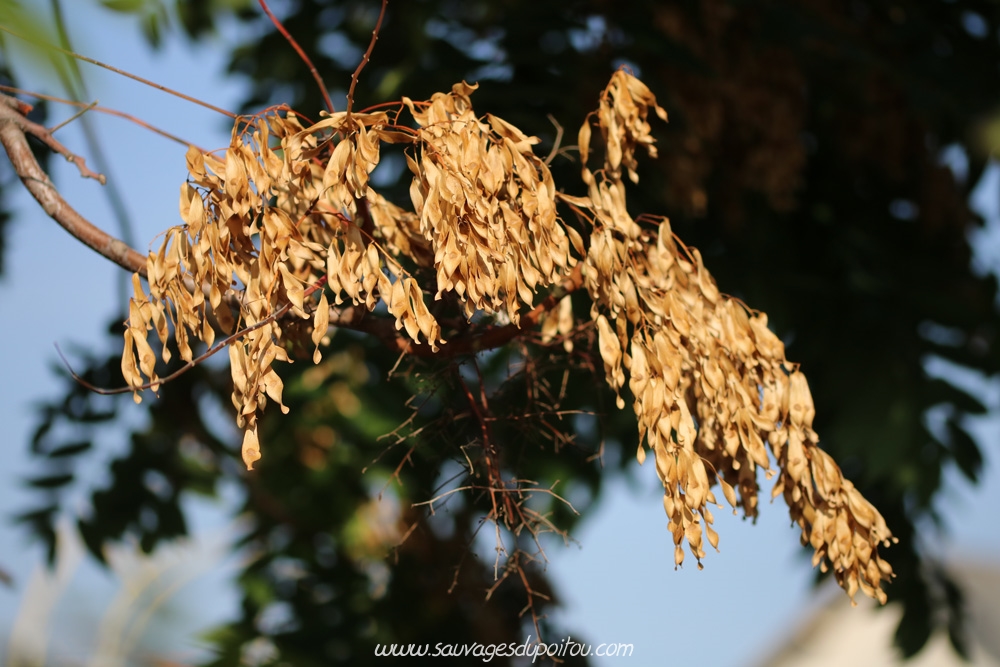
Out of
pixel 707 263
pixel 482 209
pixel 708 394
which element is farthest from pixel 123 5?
pixel 707 263

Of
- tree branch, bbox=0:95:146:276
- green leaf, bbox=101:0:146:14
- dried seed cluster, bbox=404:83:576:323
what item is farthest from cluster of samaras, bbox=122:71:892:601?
green leaf, bbox=101:0:146:14

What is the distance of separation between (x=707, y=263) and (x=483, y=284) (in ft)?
4.85

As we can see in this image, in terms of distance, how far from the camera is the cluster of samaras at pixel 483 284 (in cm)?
88

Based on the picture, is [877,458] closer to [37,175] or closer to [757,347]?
[757,347]

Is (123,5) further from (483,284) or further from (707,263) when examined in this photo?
(707,263)

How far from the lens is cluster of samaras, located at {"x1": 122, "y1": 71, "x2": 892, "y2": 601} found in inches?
34.5

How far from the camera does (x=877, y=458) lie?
2.22m

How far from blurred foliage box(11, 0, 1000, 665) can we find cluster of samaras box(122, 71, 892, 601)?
833 mm

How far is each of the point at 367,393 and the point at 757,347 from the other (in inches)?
49.0

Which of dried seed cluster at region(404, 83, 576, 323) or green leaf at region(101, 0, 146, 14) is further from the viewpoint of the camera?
green leaf at region(101, 0, 146, 14)

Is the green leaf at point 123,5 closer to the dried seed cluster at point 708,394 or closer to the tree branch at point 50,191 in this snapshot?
the tree branch at point 50,191

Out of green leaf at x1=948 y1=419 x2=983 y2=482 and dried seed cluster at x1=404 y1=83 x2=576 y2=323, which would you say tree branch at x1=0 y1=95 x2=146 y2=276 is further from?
green leaf at x1=948 y1=419 x2=983 y2=482

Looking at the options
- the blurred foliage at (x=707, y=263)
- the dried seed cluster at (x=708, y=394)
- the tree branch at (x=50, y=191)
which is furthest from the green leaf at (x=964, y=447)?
the tree branch at (x=50, y=191)

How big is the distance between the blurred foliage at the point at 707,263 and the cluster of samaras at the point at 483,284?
2.73 feet
